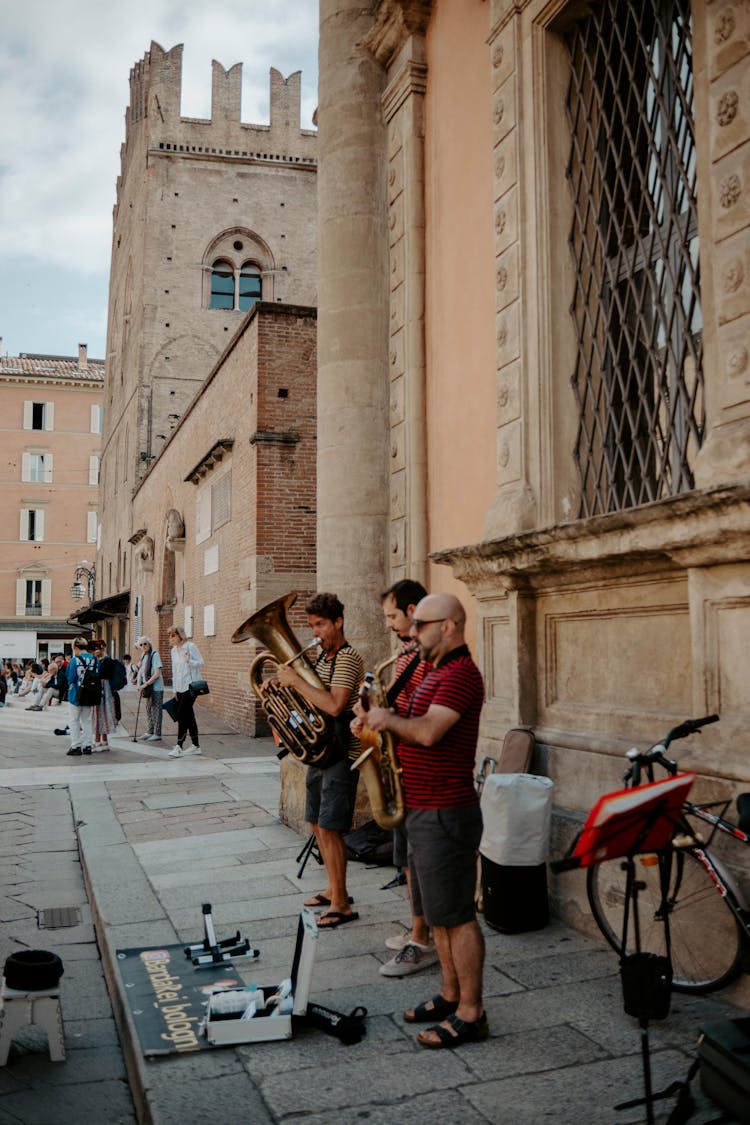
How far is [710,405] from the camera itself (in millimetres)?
4281

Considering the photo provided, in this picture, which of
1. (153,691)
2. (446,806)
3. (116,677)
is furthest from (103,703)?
(446,806)

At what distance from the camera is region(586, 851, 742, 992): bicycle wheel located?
3781 millimetres

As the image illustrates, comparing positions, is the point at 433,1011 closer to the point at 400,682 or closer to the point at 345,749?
the point at 400,682

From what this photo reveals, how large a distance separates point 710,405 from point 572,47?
2788 millimetres

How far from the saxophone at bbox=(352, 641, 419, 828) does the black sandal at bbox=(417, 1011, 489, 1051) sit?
0.93m

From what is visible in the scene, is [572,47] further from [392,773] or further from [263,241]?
[263,241]

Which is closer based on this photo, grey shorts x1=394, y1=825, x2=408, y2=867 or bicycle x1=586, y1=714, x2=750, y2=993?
bicycle x1=586, y1=714, x2=750, y2=993

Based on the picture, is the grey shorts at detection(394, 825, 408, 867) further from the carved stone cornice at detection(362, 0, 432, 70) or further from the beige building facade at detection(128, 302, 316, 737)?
the beige building facade at detection(128, 302, 316, 737)

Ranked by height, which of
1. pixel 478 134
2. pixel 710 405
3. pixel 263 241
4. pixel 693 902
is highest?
pixel 263 241

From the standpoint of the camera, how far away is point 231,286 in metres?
34.0

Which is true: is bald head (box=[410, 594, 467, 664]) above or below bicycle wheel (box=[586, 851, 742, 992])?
above

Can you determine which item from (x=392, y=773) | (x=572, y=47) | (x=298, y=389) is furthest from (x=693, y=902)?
(x=298, y=389)

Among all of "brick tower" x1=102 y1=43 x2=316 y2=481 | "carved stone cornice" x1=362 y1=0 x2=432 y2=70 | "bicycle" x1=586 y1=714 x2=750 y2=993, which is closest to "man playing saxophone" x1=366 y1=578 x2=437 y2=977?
"bicycle" x1=586 y1=714 x2=750 y2=993

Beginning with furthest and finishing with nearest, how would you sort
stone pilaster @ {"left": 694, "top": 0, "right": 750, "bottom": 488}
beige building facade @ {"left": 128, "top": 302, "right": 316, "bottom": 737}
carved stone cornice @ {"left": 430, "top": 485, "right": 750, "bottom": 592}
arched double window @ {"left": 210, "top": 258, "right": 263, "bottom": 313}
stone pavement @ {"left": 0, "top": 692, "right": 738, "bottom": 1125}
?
arched double window @ {"left": 210, "top": 258, "right": 263, "bottom": 313} < beige building facade @ {"left": 128, "top": 302, "right": 316, "bottom": 737} < stone pilaster @ {"left": 694, "top": 0, "right": 750, "bottom": 488} < carved stone cornice @ {"left": 430, "top": 485, "right": 750, "bottom": 592} < stone pavement @ {"left": 0, "top": 692, "right": 738, "bottom": 1125}
